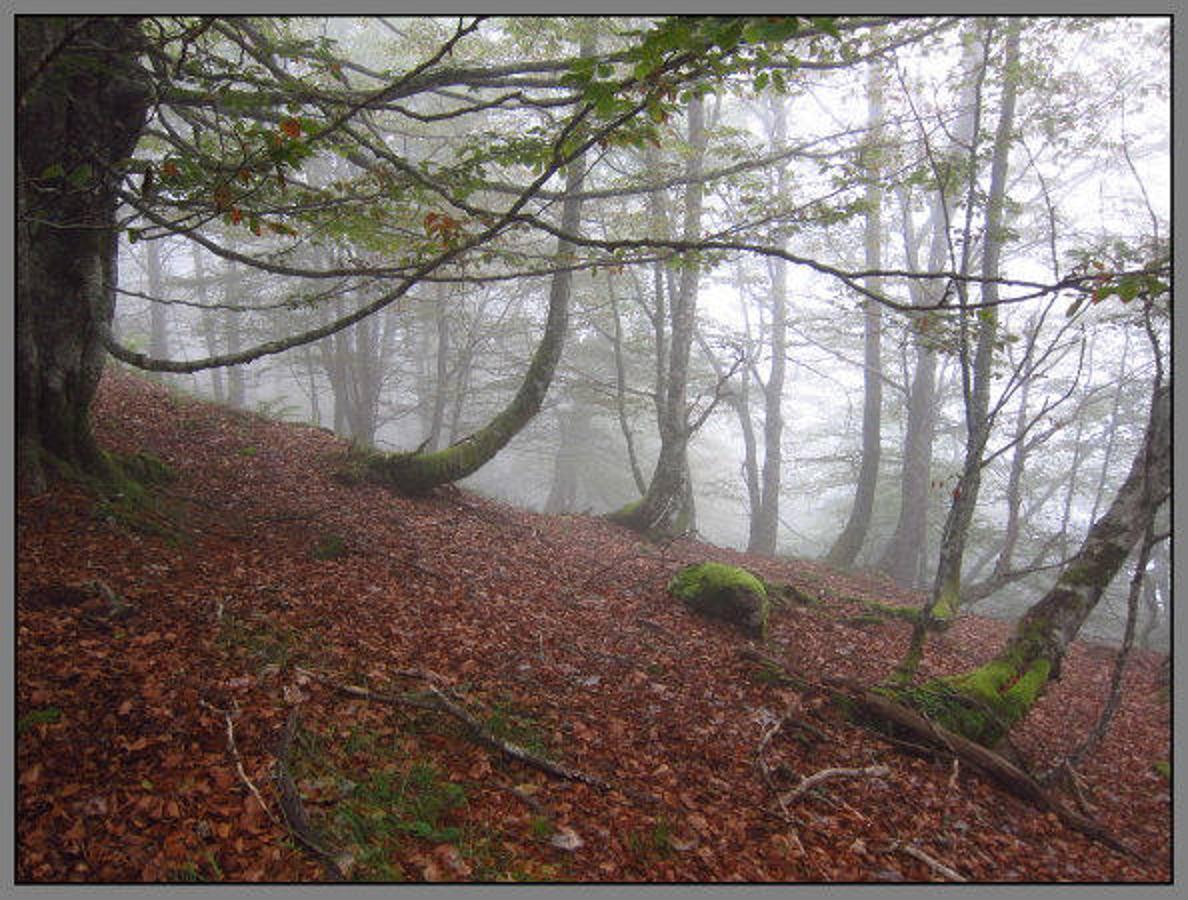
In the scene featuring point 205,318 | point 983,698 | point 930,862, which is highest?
point 205,318

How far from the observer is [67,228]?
4758 millimetres

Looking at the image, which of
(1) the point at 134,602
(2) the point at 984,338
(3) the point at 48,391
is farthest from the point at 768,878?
(3) the point at 48,391

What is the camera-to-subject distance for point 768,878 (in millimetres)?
3445

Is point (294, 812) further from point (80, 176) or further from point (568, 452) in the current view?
point (568, 452)

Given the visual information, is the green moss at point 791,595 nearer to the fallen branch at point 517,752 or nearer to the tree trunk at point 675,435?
the tree trunk at point 675,435

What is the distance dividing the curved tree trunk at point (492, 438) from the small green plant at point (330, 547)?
9.01ft

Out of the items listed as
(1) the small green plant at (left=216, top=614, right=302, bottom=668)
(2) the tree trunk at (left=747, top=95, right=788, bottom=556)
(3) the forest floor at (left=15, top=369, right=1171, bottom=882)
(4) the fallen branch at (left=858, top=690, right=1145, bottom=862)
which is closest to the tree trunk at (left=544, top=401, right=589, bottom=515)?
(2) the tree trunk at (left=747, top=95, right=788, bottom=556)

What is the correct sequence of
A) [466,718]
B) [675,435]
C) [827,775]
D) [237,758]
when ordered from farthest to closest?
[675,435] → [827,775] → [466,718] → [237,758]

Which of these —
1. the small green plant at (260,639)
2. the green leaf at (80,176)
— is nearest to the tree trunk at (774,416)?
the small green plant at (260,639)

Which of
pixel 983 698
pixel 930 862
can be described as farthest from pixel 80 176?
pixel 983 698

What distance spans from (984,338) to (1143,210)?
10184 mm

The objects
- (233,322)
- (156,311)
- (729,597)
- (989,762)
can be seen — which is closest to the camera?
(989,762)

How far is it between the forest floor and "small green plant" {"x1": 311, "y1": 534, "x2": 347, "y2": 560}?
0.09 feet

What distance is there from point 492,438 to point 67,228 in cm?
656
